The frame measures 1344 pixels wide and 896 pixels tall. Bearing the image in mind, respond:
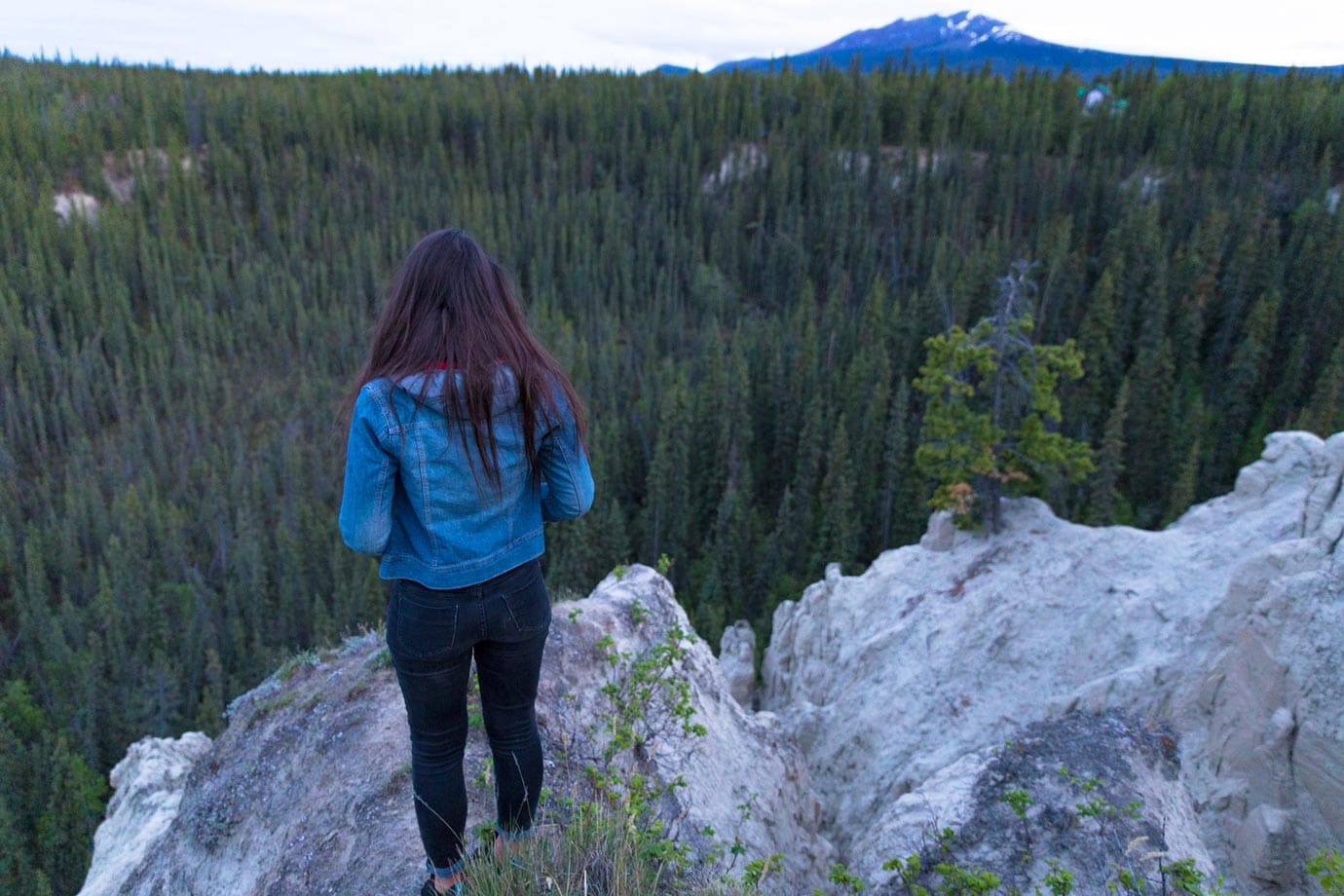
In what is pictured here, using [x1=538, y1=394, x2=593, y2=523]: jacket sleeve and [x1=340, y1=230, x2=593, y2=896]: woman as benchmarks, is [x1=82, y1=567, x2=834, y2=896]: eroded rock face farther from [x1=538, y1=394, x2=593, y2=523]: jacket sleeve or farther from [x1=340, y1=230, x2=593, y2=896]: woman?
[x1=538, y1=394, x2=593, y2=523]: jacket sleeve

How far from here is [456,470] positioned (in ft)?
14.4

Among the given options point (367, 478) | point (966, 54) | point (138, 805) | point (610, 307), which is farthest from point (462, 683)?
point (966, 54)

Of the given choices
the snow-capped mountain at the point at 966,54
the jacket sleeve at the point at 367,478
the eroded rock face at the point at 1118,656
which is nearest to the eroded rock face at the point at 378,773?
the eroded rock face at the point at 1118,656

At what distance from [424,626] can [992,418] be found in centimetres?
1917

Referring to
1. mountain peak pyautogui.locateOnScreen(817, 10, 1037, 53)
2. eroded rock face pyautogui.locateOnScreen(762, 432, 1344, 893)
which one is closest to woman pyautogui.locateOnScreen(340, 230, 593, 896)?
eroded rock face pyautogui.locateOnScreen(762, 432, 1344, 893)

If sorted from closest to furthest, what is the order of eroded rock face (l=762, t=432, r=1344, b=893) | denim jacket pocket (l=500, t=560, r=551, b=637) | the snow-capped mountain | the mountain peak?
denim jacket pocket (l=500, t=560, r=551, b=637), eroded rock face (l=762, t=432, r=1344, b=893), the snow-capped mountain, the mountain peak

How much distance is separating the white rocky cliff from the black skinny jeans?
5.28 ft

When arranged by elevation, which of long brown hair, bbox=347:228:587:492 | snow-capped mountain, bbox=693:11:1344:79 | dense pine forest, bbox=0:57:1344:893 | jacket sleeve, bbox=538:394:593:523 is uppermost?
snow-capped mountain, bbox=693:11:1344:79

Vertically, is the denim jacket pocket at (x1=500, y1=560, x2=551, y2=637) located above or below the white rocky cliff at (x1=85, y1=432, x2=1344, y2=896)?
above

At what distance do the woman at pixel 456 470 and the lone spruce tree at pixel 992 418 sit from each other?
16.6 metres

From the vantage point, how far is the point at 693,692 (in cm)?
1029

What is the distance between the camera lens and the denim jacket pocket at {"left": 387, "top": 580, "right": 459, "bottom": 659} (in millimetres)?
4398

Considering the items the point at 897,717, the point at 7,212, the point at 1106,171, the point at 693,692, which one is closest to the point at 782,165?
the point at 1106,171

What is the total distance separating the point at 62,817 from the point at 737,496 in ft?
124
